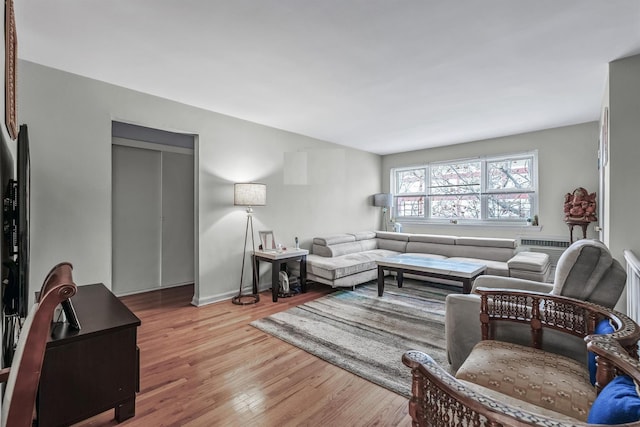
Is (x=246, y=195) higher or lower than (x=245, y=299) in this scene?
higher

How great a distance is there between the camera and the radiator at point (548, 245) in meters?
4.45

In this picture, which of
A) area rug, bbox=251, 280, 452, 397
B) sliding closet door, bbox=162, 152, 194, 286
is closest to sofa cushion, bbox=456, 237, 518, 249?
area rug, bbox=251, 280, 452, 397

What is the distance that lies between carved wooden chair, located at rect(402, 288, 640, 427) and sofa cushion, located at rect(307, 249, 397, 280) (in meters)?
2.34

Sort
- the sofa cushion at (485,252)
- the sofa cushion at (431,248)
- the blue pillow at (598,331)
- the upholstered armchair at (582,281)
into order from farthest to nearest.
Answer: the sofa cushion at (431,248) < the sofa cushion at (485,252) < the upholstered armchair at (582,281) < the blue pillow at (598,331)

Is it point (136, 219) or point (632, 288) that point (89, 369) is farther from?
point (632, 288)

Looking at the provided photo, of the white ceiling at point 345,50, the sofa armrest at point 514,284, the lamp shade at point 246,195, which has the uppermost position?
the white ceiling at point 345,50

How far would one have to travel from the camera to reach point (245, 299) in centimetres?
391

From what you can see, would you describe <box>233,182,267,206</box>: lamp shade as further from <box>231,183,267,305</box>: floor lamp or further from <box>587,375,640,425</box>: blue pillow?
<box>587,375,640,425</box>: blue pillow

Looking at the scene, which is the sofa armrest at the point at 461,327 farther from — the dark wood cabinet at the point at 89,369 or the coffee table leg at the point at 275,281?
the coffee table leg at the point at 275,281

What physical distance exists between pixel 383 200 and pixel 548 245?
289cm

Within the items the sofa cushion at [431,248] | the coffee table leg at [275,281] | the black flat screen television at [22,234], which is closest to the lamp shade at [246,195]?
the coffee table leg at [275,281]

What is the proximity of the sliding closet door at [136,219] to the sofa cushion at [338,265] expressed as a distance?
2.38 metres

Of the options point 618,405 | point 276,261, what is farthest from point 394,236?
point 618,405

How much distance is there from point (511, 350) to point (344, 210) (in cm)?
440
